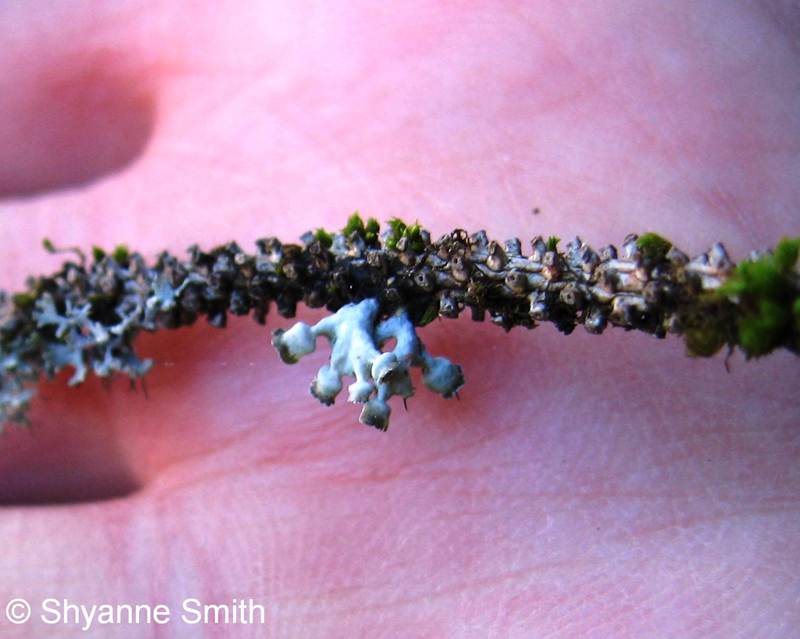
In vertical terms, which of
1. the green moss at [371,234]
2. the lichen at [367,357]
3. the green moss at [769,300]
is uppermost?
the green moss at [769,300]

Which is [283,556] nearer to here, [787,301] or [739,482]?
[739,482]

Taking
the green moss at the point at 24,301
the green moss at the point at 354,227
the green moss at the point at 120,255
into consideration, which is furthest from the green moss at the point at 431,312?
the green moss at the point at 24,301

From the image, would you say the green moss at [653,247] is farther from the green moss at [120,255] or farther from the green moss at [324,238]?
the green moss at [120,255]

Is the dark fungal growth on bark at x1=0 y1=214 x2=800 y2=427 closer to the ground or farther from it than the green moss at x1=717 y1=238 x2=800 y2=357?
closer to the ground

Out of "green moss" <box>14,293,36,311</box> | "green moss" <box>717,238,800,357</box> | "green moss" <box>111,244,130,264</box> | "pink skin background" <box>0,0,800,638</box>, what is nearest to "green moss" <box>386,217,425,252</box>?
"pink skin background" <box>0,0,800,638</box>

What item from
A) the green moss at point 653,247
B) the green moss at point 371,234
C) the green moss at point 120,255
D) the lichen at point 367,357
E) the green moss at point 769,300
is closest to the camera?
the green moss at point 769,300

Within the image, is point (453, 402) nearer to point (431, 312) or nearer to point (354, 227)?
point (431, 312)

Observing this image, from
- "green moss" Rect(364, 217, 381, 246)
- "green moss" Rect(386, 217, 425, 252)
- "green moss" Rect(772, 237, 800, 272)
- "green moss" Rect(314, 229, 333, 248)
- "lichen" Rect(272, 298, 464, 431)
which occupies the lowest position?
"lichen" Rect(272, 298, 464, 431)

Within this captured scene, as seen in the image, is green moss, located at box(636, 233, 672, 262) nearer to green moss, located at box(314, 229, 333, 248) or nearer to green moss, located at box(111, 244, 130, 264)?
green moss, located at box(314, 229, 333, 248)
